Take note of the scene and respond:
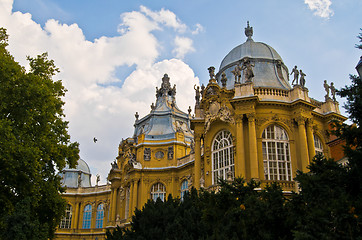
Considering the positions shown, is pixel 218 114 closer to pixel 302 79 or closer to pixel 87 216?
pixel 302 79

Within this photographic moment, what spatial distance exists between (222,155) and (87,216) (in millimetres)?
33242

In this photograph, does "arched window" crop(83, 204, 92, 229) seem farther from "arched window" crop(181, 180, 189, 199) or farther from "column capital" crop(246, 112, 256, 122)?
"column capital" crop(246, 112, 256, 122)

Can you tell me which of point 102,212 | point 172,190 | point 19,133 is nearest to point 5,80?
point 19,133

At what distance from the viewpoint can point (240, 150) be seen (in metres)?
24.5

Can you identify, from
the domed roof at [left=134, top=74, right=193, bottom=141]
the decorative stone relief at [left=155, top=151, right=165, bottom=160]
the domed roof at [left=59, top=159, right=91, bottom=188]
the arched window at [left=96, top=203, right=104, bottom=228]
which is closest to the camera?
the decorative stone relief at [left=155, top=151, right=165, bottom=160]

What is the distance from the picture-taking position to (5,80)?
1964 cm

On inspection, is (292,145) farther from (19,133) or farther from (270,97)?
(19,133)

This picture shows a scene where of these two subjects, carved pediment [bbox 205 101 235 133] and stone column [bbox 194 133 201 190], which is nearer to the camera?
carved pediment [bbox 205 101 235 133]

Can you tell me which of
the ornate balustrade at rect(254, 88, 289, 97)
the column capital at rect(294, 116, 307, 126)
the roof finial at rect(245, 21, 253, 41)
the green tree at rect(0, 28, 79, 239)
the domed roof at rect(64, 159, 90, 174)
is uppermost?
the roof finial at rect(245, 21, 253, 41)

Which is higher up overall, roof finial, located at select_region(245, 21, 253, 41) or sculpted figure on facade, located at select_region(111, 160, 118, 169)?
roof finial, located at select_region(245, 21, 253, 41)

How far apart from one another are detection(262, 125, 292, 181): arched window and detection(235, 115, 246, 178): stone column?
1.48 metres

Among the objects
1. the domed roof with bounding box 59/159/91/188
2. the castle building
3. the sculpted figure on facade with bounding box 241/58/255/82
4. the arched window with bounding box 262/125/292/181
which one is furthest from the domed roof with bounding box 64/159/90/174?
the arched window with bounding box 262/125/292/181

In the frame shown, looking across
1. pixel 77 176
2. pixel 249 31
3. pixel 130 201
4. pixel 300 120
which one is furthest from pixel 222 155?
pixel 77 176

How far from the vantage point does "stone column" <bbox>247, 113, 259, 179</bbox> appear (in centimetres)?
2370
